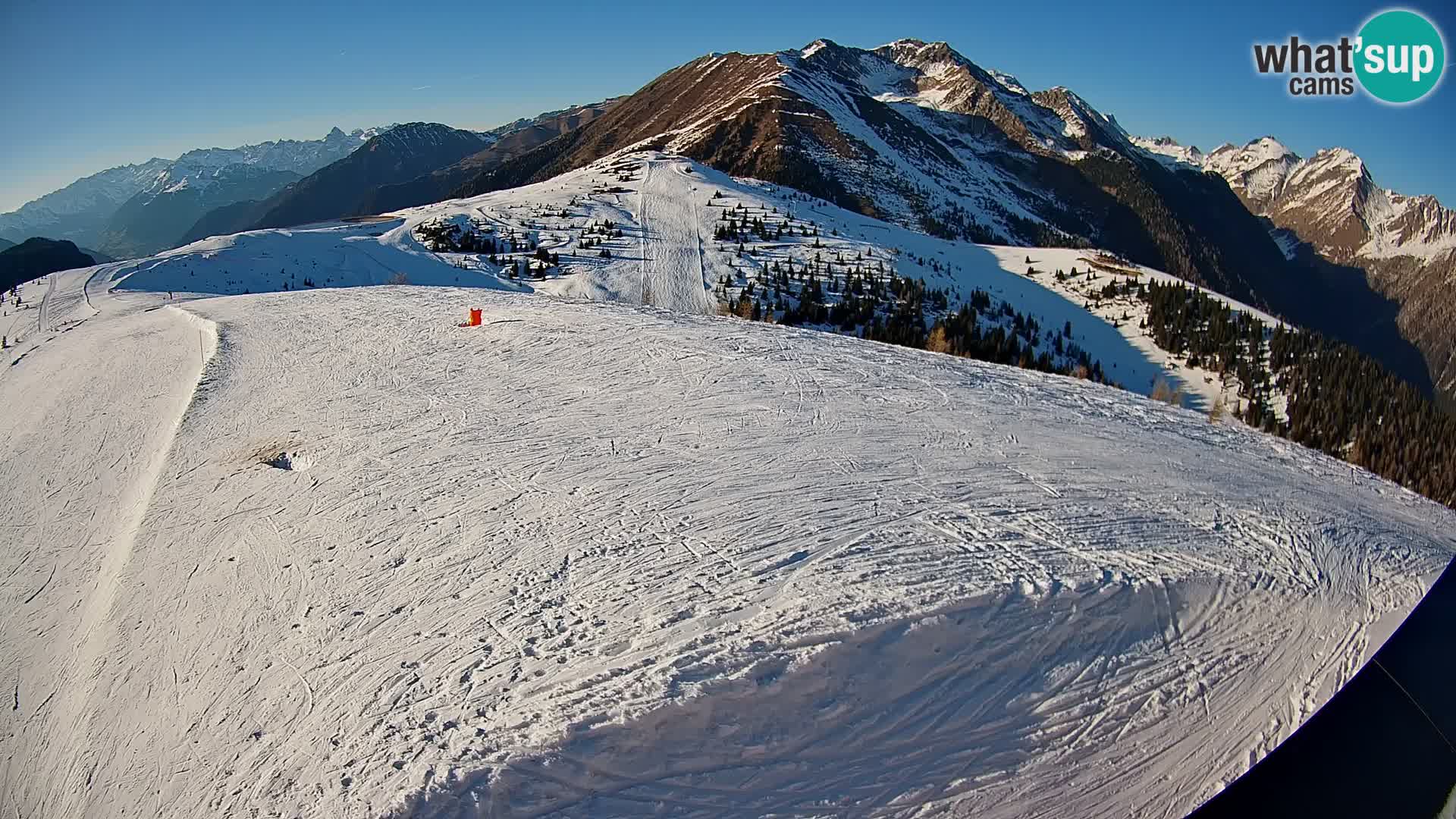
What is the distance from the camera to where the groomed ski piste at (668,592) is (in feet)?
14.5

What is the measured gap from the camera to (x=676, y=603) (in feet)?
17.1

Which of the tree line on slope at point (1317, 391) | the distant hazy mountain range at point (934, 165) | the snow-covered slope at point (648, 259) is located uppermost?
the distant hazy mountain range at point (934, 165)

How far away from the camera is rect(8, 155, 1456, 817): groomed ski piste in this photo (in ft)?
14.5

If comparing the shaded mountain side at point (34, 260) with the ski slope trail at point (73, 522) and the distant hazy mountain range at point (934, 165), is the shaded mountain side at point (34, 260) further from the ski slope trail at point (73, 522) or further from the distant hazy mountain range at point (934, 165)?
the ski slope trail at point (73, 522)

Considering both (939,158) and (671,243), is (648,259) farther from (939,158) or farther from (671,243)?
(939,158)

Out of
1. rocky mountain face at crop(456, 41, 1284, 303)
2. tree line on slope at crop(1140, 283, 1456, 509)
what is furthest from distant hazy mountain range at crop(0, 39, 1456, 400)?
tree line on slope at crop(1140, 283, 1456, 509)

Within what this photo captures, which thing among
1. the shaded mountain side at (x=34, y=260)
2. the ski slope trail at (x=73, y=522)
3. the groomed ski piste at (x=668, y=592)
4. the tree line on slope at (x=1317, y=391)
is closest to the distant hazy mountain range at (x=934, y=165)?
the tree line on slope at (x=1317, y=391)

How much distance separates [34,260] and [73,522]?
9974cm

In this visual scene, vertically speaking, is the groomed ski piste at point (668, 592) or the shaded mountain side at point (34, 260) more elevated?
the shaded mountain side at point (34, 260)

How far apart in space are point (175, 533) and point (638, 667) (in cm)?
582

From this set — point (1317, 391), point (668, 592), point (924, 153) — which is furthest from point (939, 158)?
point (668, 592)

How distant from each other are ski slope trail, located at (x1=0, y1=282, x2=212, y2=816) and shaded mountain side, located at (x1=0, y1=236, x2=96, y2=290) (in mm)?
79382

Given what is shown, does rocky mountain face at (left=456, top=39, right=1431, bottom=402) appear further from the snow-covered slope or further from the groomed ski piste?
the groomed ski piste

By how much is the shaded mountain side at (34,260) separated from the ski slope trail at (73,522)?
7938 cm
